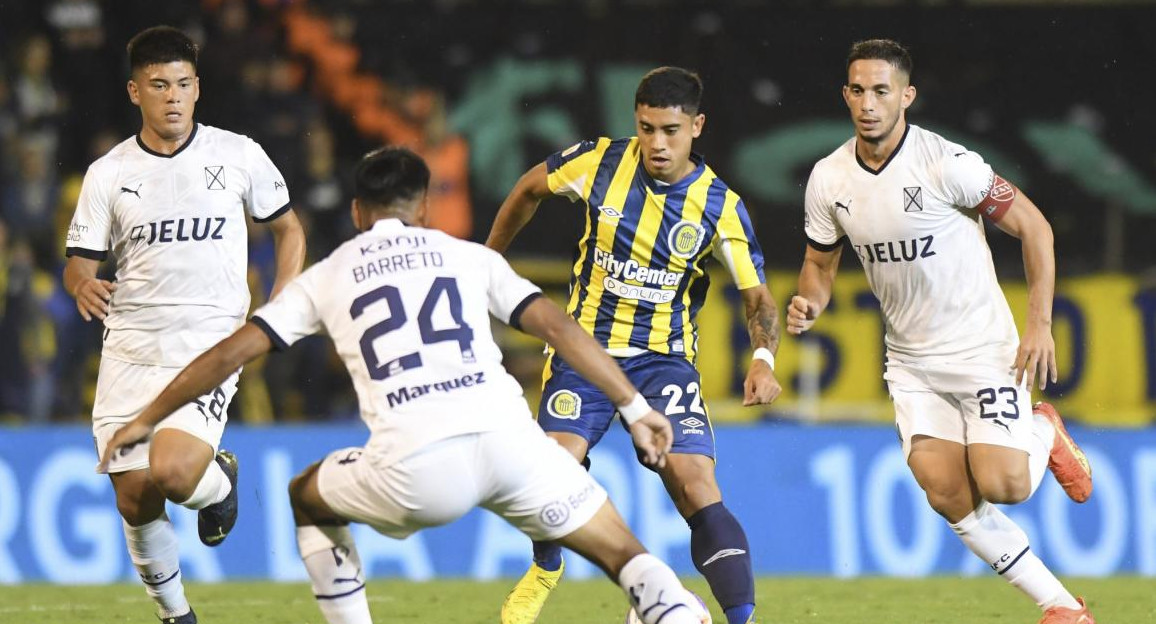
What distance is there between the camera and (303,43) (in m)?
14.3

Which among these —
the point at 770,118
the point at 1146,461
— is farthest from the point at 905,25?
the point at 1146,461

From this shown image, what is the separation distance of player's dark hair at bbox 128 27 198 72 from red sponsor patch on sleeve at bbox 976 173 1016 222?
3.54 meters

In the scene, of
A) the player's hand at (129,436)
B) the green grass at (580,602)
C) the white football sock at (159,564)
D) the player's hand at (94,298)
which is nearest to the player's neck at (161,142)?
the player's hand at (94,298)

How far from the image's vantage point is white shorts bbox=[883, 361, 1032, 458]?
23.9ft

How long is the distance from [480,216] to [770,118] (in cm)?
270

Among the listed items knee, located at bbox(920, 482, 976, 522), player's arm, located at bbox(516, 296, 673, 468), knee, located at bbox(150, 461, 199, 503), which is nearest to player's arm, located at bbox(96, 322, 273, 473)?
player's arm, located at bbox(516, 296, 673, 468)

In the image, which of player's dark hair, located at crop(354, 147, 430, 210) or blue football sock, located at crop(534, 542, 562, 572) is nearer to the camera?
player's dark hair, located at crop(354, 147, 430, 210)

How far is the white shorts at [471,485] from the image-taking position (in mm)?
5371

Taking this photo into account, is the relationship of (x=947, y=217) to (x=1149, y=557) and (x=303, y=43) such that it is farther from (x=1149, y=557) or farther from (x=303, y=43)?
(x=303, y=43)

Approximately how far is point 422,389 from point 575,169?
7.19 feet

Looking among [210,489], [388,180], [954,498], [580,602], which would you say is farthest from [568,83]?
[388,180]

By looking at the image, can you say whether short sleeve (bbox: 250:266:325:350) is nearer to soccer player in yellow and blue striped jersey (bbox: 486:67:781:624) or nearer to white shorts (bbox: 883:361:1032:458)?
soccer player in yellow and blue striped jersey (bbox: 486:67:781:624)

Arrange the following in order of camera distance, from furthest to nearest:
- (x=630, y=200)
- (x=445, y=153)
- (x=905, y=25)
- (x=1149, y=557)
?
(x=905, y=25) → (x=445, y=153) → (x=1149, y=557) → (x=630, y=200)

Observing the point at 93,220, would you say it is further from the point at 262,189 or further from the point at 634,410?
the point at 634,410
